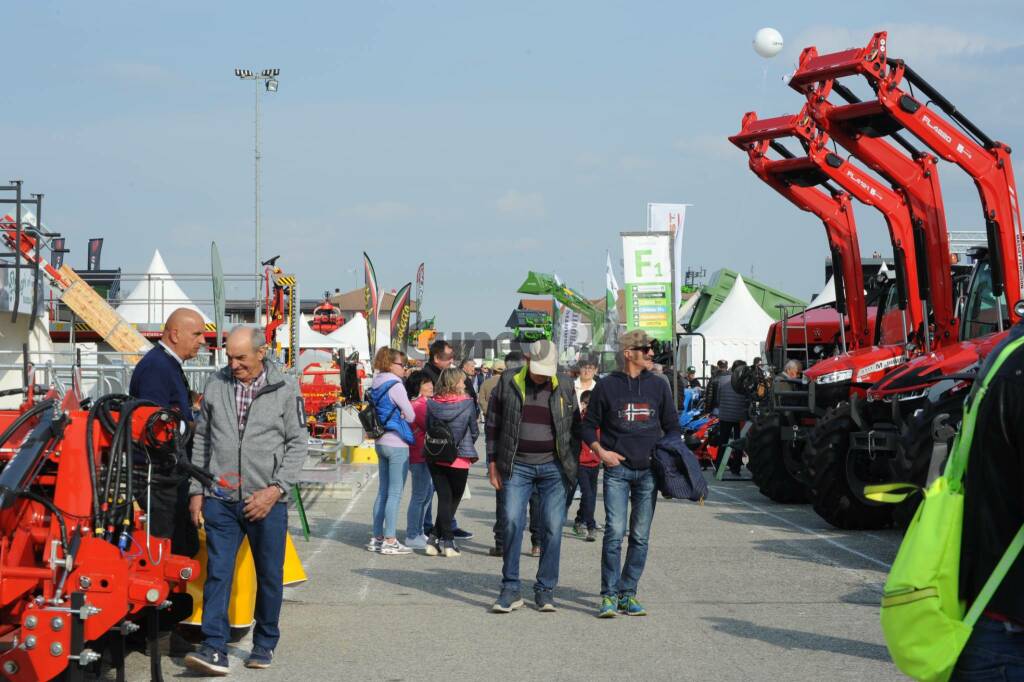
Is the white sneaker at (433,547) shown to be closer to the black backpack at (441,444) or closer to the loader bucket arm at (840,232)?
the black backpack at (441,444)

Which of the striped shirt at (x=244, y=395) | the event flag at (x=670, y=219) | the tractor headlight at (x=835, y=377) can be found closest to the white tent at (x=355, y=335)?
the event flag at (x=670, y=219)

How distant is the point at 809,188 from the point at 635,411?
32.9 feet

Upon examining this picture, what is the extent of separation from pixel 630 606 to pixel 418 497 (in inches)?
163

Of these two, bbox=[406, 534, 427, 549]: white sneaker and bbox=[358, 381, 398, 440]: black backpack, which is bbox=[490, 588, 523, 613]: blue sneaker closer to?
bbox=[406, 534, 427, 549]: white sneaker

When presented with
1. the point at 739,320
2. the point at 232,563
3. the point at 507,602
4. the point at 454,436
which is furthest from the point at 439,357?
the point at 739,320

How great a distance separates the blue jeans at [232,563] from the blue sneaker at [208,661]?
3cm

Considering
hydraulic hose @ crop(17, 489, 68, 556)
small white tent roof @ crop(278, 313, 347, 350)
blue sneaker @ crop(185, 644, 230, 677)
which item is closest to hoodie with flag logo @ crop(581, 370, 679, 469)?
blue sneaker @ crop(185, 644, 230, 677)

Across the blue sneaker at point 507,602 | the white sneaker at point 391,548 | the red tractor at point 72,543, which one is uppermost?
the red tractor at point 72,543

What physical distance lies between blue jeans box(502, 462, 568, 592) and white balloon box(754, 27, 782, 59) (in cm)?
746

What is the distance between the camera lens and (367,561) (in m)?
11.7

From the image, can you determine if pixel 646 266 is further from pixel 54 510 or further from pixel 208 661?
pixel 54 510

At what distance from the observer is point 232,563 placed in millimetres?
7352

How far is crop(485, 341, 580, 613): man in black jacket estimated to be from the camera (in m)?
9.21

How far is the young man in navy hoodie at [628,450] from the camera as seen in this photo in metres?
9.01
